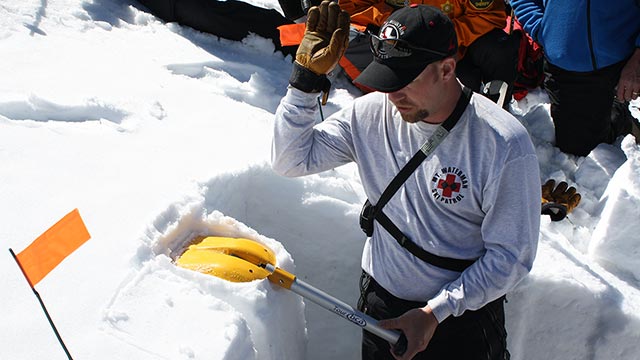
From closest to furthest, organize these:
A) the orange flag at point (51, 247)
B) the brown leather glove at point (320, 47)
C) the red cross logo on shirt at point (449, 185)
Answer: the orange flag at point (51, 247) → the red cross logo on shirt at point (449, 185) → the brown leather glove at point (320, 47)

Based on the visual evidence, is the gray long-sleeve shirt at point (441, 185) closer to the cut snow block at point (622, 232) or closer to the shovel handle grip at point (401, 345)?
the shovel handle grip at point (401, 345)

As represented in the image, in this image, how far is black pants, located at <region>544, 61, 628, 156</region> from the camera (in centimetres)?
395

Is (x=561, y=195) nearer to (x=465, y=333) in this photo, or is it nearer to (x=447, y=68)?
(x=465, y=333)

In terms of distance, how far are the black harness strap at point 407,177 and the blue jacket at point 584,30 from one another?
2.07 m

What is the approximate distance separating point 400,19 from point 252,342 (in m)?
1.15

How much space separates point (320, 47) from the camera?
213cm

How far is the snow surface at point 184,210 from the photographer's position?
6.59 feet

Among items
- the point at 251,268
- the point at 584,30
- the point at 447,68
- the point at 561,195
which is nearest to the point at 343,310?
the point at 251,268

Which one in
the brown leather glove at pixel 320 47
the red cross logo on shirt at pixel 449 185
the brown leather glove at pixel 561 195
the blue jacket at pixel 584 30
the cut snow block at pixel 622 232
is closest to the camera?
the red cross logo on shirt at pixel 449 185

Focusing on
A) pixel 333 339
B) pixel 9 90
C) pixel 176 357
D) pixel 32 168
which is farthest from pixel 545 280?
pixel 9 90

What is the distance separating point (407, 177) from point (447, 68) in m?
0.37

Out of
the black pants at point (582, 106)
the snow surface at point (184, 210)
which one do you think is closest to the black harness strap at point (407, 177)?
the snow surface at point (184, 210)

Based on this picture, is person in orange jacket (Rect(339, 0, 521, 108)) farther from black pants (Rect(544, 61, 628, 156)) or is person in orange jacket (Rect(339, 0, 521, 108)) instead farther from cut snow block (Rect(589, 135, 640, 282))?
cut snow block (Rect(589, 135, 640, 282))

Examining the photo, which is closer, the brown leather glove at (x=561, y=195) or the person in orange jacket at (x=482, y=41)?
the brown leather glove at (x=561, y=195)
